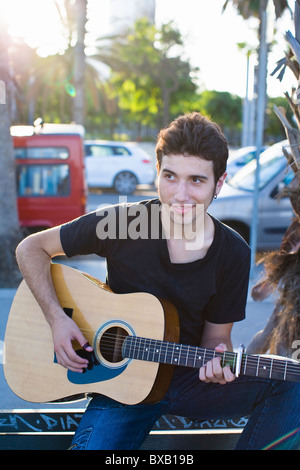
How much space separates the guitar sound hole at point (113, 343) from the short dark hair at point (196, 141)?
30.0 inches

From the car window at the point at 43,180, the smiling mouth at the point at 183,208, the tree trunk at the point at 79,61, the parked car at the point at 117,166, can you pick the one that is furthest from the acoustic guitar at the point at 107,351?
the parked car at the point at 117,166

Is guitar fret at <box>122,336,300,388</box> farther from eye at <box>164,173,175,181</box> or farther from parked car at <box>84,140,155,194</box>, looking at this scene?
parked car at <box>84,140,155,194</box>

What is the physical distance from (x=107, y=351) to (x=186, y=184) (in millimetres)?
769

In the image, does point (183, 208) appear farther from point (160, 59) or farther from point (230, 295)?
point (160, 59)

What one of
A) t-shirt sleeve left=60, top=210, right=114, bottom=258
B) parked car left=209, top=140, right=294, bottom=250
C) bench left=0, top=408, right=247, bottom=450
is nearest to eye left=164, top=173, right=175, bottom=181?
t-shirt sleeve left=60, top=210, right=114, bottom=258

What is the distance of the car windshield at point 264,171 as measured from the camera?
25.2ft

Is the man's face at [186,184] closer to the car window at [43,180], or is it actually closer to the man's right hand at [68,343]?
the man's right hand at [68,343]

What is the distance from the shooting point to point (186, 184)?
2.30 m

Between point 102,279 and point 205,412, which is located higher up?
point 205,412

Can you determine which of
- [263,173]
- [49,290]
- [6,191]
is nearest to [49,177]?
[6,191]

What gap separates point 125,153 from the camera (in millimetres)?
16672

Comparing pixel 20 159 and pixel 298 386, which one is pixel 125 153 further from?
pixel 298 386

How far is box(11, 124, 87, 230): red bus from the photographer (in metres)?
8.72
